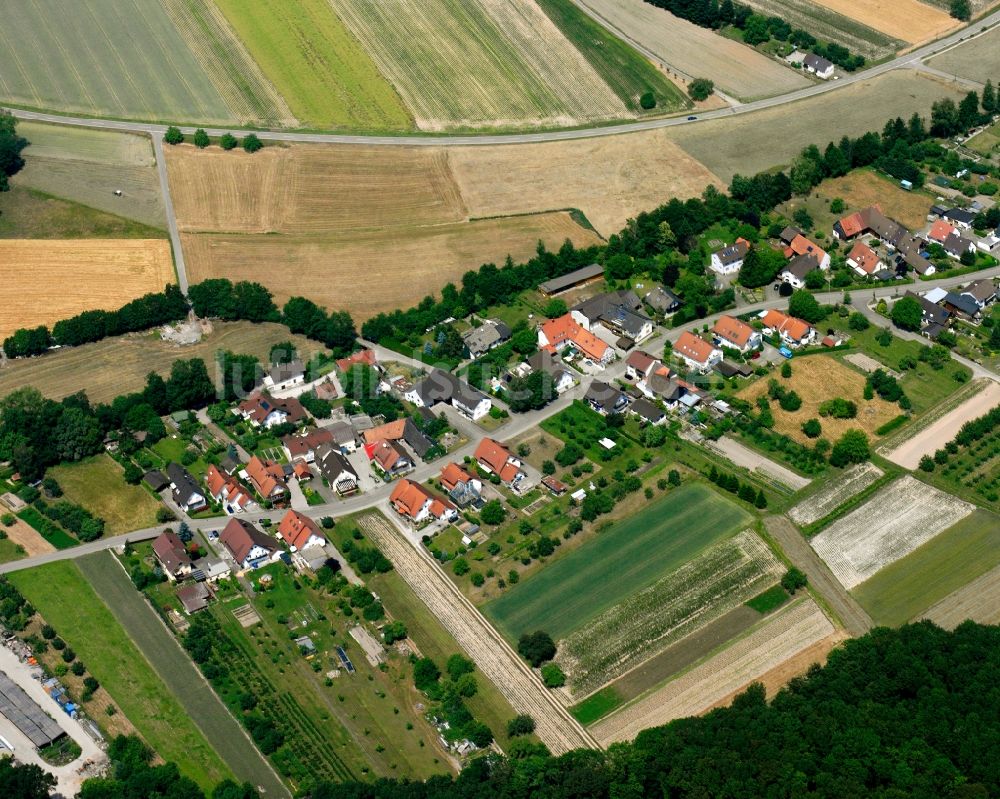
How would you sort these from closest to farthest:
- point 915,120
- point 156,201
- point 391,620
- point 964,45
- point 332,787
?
point 332,787
point 391,620
point 156,201
point 915,120
point 964,45

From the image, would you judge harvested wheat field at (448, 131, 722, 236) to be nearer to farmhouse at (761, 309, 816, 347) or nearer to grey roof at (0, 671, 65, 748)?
farmhouse at (761, 309, 816, 347)

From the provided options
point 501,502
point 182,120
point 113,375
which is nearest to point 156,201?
point 182,120

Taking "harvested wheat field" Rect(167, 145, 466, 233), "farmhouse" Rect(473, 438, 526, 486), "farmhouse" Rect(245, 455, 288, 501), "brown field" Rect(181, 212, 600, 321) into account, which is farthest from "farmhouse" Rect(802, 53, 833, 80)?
"farmhouse" Rect(245, 455, 288, 501)

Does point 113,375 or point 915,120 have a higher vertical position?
point 915,120

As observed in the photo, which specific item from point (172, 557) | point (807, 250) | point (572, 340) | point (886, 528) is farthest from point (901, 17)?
point (172, 557)

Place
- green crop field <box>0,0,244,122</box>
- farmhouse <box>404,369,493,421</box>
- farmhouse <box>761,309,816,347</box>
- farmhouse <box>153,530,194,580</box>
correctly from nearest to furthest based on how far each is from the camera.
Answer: farmhouse <box>153,530,194,580</box> < farmhouse <box>404,369,493,421</box> < farmhouse <box>761,309,816,347</box> < green crop field <box>0,0,244,122</box>

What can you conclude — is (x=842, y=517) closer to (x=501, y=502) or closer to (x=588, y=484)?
(x=588, y=484)

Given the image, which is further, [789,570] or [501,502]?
[501,502]
